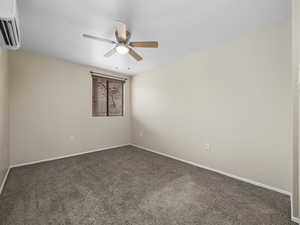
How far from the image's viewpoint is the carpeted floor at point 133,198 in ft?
4.43

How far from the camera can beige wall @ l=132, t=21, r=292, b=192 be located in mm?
1784

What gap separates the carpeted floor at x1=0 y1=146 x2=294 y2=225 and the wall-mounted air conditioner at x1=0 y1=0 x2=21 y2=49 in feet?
6.38

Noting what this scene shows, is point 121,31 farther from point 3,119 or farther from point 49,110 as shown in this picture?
point 49,110

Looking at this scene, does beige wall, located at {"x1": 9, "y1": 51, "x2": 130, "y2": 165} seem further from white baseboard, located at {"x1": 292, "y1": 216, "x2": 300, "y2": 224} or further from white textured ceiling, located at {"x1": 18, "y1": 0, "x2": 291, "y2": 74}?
white baseboard, located at {"x1": 292, "y1": 216, "x2": 300, "y2": 224}

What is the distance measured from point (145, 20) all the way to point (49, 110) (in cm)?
284

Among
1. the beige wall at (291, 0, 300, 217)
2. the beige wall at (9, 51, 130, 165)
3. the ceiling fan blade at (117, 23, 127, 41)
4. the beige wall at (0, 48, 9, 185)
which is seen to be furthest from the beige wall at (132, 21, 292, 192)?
the beige wall at (0, 48, 9, 185)

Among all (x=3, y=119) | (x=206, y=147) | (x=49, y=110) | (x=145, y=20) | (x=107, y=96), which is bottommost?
(x=206, y=147)

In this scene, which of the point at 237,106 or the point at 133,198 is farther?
the point at 237,106

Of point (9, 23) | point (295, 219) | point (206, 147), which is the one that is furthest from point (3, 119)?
point (295, 219)

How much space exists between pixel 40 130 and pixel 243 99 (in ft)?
13.4

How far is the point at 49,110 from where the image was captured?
2980mm

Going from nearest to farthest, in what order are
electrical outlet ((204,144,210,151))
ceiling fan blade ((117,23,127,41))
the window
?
ceiling fan blade ((117,23,127,41)), electrical outlet ((204,144,210,151)), the window

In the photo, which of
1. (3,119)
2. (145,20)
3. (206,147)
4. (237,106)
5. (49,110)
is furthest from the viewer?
(49,110)

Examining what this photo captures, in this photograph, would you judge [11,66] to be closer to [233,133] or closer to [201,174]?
[201,174]
